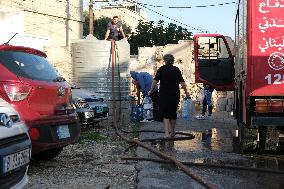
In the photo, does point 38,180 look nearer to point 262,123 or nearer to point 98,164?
point 98,164

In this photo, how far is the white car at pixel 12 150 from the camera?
4121mm

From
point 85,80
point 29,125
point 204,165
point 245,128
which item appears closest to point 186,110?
point 85,80

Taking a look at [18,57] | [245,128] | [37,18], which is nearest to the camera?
[18,57]

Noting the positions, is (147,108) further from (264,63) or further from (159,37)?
(159,37)

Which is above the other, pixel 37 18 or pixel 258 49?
pixel 37 18

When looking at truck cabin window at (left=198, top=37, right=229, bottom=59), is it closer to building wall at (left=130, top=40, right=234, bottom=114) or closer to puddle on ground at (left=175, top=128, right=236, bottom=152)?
puddle on ground at (left=175, top=128, right=236, bottom=152)

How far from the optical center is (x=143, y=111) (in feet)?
54.4

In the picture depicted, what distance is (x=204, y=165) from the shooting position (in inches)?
288

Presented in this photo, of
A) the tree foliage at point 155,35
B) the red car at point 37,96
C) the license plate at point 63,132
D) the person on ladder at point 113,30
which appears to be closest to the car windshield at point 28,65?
the red car at point 37,96

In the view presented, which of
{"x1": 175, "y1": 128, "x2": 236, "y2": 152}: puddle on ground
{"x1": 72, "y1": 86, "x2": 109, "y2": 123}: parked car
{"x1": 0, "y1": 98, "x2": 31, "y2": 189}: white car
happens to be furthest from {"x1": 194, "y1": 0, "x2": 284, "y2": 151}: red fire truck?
{"x1": 72, "y1": 86, "x2": 109, "y2": 123}: parked car

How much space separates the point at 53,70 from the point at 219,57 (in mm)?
9995

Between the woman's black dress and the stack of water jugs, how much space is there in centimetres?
550

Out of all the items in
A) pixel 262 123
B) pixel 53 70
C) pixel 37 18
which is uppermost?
pixel 37 18

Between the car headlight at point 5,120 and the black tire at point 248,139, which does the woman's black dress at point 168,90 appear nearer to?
the black tire at point 248,139
